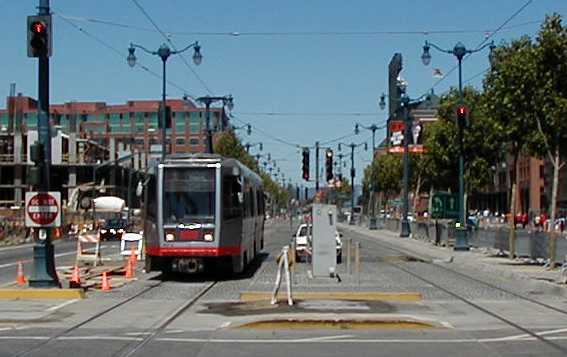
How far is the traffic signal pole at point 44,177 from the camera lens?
23656mm

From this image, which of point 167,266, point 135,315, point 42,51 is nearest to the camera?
point 135,315

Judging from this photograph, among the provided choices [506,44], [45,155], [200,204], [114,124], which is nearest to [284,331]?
[45,155]

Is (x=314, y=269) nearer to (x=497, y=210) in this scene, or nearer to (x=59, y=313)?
(x=59, y=313)

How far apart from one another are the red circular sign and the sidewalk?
1238 centimetres

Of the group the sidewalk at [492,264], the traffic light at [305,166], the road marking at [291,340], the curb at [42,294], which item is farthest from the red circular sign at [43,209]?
the traffic light at [305,166]

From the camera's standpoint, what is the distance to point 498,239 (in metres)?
45.0

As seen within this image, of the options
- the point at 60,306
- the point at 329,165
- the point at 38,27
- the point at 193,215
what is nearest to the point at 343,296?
the point at 193,215

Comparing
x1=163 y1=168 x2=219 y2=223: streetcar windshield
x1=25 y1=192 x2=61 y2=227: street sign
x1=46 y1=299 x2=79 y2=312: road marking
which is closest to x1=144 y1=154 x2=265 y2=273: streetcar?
x1=163 y1=168 x2=219 y2=223: streetcar windshield

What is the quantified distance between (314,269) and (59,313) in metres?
10.7

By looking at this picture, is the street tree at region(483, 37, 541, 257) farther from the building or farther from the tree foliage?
the building

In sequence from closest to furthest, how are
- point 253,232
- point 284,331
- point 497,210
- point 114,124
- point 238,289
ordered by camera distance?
point 284,331 < point 238,289 < point 253,232 < point 497,210 < point 114,124

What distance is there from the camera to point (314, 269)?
97.2 ft

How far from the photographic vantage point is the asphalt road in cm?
1482

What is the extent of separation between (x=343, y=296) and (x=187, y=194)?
636 centimetres
